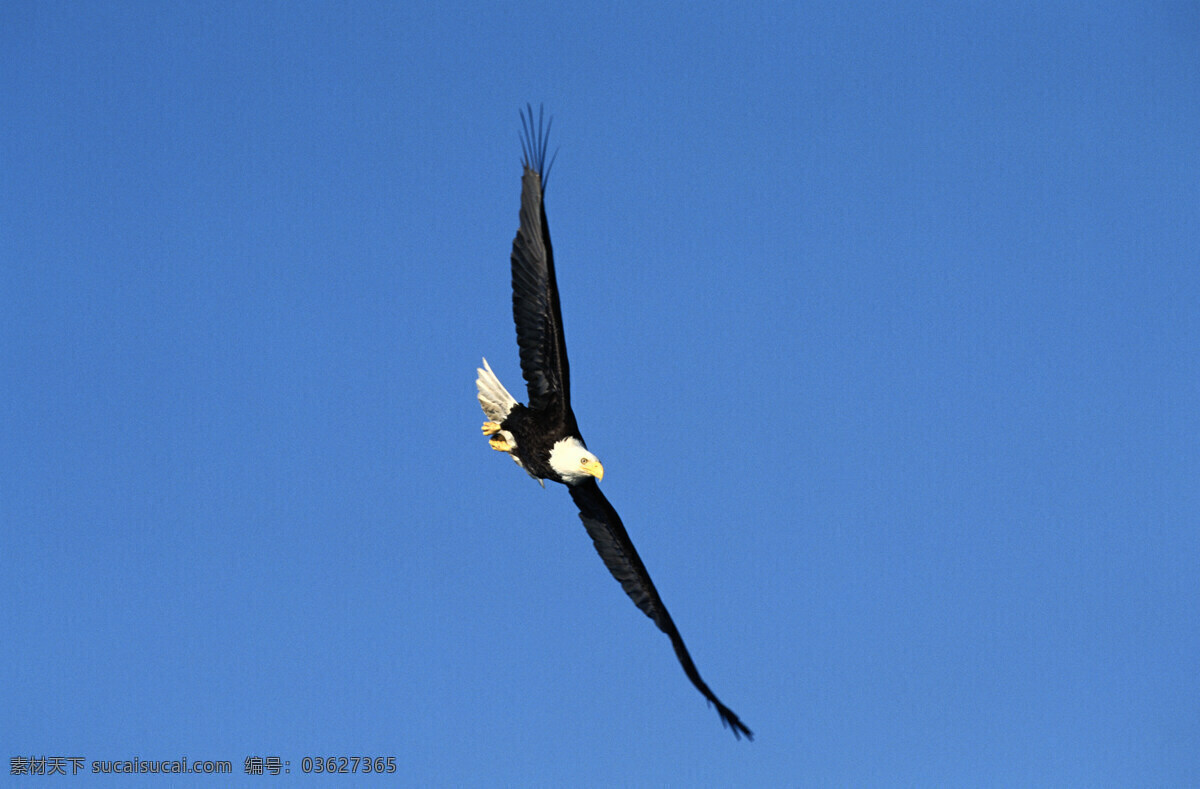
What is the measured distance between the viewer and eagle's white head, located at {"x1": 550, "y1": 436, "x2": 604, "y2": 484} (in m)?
10.6

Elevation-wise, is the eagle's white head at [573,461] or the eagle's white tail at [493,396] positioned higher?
the eagle's white tail at [493,396]

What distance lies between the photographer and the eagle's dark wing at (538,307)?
395 inches

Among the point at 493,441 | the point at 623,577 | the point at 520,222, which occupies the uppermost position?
the point at 520,222

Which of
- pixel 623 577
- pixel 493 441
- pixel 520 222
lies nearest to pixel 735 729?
pixel 623 577

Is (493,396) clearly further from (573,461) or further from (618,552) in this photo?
(618,552)

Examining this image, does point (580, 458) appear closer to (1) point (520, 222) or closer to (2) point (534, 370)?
(2) point (534, 370)

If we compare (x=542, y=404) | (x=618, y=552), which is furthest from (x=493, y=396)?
(x=618, y=552)

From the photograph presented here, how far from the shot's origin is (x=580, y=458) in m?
10.6

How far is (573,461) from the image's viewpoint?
10.6 metres

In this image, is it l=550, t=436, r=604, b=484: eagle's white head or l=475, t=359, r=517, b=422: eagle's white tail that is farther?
l=475, t=359, r=517, b=422: eagle's white tail

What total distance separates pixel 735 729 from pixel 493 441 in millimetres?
3439

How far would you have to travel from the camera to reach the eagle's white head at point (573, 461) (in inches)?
416

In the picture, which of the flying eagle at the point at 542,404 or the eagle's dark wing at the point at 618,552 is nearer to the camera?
the flying eagle at the point at 542,404

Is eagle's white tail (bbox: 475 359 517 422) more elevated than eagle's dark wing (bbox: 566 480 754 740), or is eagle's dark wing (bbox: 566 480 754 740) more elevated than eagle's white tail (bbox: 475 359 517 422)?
eagle's white tail (bbox: 475 359 517 422)
